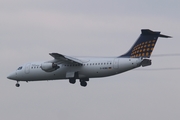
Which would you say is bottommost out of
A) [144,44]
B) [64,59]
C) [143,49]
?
[64,59]

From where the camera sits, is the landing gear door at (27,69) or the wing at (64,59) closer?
the wing at (64,59)

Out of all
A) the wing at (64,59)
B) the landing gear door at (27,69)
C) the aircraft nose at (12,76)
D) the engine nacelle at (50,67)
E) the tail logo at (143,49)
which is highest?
the tail logo at (143,49)

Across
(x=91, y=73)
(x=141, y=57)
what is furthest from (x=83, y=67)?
(x=141, y=57)

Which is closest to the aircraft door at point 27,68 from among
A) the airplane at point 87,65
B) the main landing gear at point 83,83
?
the airplane at point 87,65

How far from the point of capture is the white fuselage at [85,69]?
73.9m

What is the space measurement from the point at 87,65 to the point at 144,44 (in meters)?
5.96

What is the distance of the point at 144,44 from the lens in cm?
7369

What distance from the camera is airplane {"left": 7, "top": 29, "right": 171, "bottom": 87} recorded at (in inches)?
2891

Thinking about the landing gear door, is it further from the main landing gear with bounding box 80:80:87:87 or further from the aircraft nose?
the main landing gear with bounding box 80:80:87:87

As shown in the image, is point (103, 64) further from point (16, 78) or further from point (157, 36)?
point (16, 78)

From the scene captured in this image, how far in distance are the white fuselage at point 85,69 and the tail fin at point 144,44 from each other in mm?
652

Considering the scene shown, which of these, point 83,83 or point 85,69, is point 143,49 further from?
point 83,83

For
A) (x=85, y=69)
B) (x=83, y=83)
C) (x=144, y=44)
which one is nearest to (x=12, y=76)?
(x=83, y=83)

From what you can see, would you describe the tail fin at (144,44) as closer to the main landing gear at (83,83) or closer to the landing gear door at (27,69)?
the main landing gear at (83,83)
